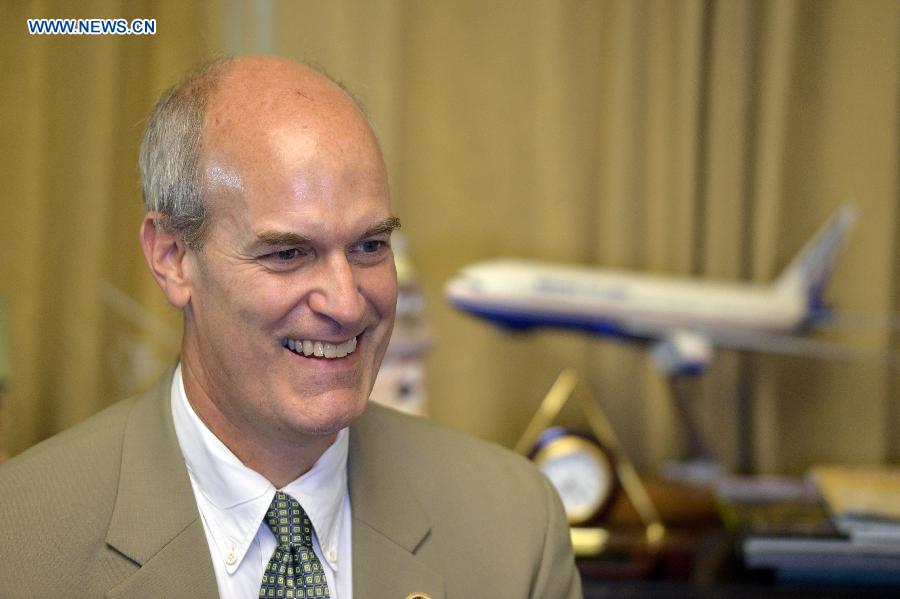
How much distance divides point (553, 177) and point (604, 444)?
62cm

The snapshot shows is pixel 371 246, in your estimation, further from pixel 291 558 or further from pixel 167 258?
pixel 291 558

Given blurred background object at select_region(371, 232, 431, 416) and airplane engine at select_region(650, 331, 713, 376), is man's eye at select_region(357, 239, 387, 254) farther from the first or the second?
airplane engine at select_region(650, 331, 713, 376)

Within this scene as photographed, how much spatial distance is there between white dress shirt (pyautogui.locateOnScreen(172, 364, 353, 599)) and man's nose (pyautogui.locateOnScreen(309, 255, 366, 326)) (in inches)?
8.9

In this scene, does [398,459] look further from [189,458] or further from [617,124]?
[617,124]

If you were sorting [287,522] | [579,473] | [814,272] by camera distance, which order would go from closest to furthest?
1. [287,522]
2. [579,473]
3. [814,272]

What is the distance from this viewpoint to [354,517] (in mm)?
1298

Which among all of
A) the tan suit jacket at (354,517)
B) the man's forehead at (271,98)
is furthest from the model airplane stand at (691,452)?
the man's forehead at (271,98)

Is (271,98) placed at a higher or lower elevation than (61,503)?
higher

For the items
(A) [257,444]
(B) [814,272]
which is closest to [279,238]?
(A) [257,444]

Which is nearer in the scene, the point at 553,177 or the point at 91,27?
the point at 91,27

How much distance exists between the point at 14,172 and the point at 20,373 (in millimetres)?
427

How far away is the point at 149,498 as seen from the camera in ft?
3.91

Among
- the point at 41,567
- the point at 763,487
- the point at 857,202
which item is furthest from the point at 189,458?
the point at 857,202

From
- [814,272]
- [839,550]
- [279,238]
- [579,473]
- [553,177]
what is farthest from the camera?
[553,177]
